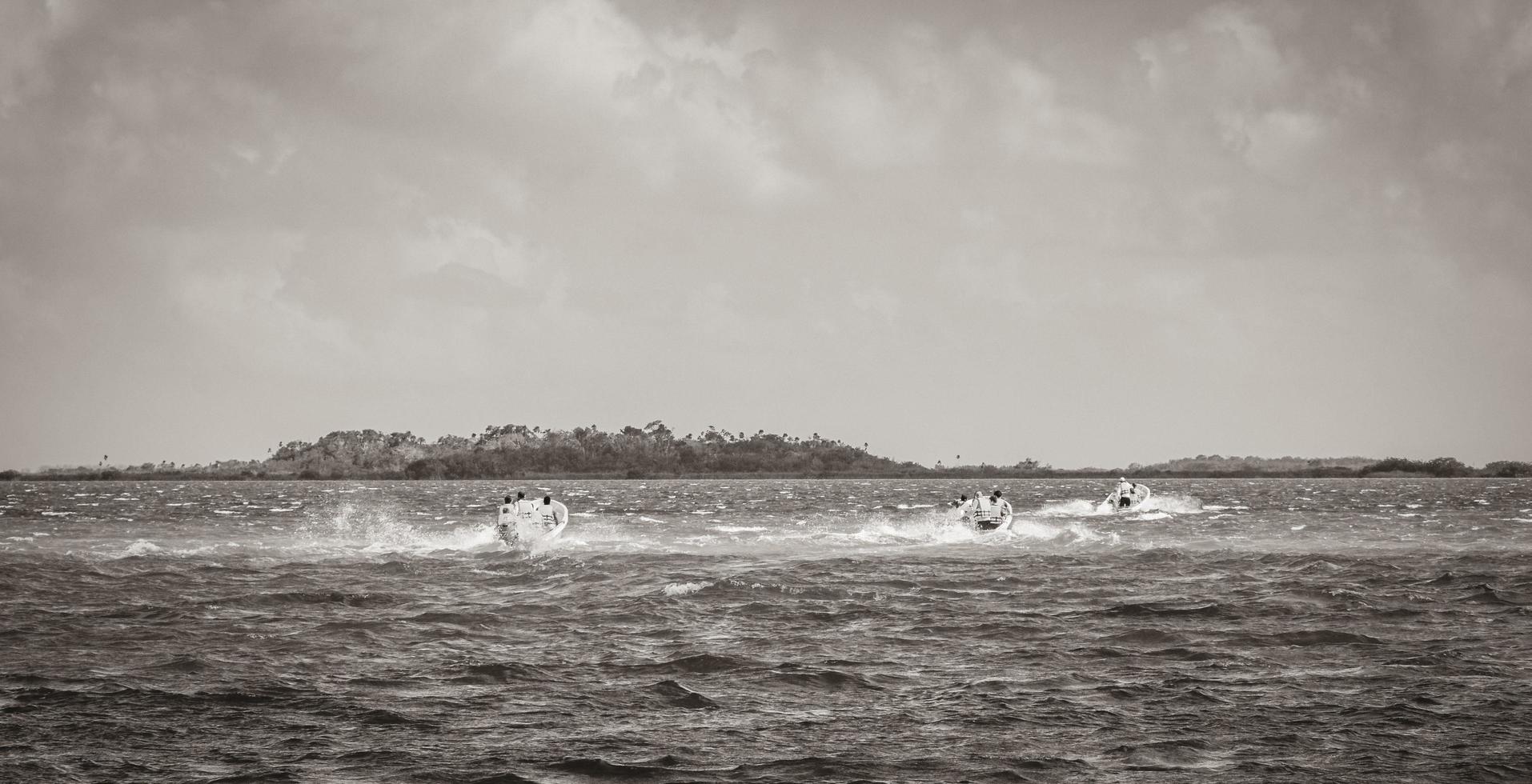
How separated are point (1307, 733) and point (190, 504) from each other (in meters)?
89.7

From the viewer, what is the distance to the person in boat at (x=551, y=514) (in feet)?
138

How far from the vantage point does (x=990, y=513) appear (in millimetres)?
46438

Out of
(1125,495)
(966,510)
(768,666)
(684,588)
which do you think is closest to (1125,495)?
(1125,495)

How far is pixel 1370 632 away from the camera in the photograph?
810 inches

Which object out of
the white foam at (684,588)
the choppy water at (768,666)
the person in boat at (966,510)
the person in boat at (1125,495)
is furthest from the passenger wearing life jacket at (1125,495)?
the white foam at (684,588)

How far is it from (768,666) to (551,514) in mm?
25678

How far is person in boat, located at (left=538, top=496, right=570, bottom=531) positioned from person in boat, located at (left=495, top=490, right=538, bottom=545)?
0.27m

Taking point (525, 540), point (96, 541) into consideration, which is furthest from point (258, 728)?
point (96, 541)

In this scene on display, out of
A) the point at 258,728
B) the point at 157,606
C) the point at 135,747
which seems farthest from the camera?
the point at 157,606

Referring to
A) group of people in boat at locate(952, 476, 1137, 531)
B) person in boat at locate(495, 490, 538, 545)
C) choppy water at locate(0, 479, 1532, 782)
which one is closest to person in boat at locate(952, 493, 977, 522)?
group of people in boat at locate(952, 476, 1137, 531)

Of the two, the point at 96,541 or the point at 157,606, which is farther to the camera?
the point at 96,541

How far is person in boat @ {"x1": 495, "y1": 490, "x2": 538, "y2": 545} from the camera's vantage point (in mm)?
41094

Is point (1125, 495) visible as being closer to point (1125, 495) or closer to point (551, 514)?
point (1125, 495)

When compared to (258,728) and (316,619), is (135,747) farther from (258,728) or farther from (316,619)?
(316,619)
